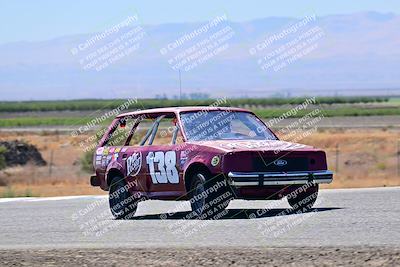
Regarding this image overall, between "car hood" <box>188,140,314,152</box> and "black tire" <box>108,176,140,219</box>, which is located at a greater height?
"car hood" <box>188,140,314,152</box>

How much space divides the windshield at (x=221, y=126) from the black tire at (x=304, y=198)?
3.19ft

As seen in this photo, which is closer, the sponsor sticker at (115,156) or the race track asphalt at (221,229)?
the race track asphalt at (221,229)

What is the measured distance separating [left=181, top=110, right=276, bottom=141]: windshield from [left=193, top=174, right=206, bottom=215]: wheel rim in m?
0.85

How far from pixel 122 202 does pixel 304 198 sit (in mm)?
2748

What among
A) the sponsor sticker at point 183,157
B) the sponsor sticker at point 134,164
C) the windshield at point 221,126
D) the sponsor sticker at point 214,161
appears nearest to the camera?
the sponsor sticker at point 214,161

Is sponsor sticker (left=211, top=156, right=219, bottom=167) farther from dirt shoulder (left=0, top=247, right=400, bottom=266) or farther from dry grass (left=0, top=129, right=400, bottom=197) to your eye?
dry grass (left=0, top=129, right=400, bottom=197)

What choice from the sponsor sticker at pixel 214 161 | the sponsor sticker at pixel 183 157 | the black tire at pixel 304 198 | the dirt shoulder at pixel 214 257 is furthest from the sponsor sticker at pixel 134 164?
the dirt shoulder at pixel 214 257

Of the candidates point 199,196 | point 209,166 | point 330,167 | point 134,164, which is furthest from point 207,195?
point 330,167

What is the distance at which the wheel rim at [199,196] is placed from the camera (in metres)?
15.6

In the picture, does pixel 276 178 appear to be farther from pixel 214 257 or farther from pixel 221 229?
pixel 214 257

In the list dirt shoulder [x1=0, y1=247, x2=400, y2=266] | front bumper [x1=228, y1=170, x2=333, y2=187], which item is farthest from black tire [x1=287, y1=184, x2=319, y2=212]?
dirt shoulder [x1=0, y1=247, x2=400, y2=266]

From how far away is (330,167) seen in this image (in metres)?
40.6

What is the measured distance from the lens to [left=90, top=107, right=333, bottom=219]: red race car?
15.5m

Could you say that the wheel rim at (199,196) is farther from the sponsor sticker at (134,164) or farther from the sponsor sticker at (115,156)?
the sponsor sticker at (115,156)
